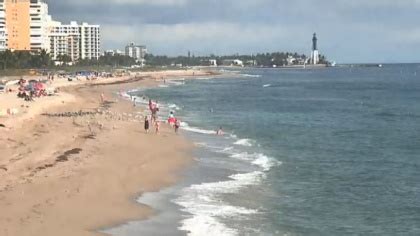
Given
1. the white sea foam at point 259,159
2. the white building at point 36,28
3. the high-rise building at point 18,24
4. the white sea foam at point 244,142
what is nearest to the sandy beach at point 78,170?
the white sea foam at point 259,159

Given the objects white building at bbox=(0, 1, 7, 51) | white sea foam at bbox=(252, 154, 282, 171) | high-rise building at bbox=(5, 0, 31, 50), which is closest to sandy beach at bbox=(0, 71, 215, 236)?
white sea foam at bbox=(252, 154, 282, 171)

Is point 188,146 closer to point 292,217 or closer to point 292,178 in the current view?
point 292,178

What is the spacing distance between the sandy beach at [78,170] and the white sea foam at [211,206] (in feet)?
4.42

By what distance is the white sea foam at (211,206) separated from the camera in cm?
1485

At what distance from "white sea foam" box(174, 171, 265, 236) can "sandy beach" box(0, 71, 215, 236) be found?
1.35 m

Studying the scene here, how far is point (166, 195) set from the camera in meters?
19.0

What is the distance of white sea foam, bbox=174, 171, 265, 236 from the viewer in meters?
14.9

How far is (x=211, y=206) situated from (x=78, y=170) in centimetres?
597

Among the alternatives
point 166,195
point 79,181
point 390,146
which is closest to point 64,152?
point 79,181

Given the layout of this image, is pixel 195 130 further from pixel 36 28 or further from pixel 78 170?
pixel 36 28

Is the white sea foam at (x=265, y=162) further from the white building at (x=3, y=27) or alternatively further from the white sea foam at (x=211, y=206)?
the white building at (x=3, y=27)

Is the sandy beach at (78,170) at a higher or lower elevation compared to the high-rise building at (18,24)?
lower

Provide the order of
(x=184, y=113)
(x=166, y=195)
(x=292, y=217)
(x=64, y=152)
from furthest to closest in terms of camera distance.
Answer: (x=184, y=113), (x=64, y=152), (x=166, y=195), (x=292, y=217)

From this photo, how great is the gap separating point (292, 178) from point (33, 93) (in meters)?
41.4
